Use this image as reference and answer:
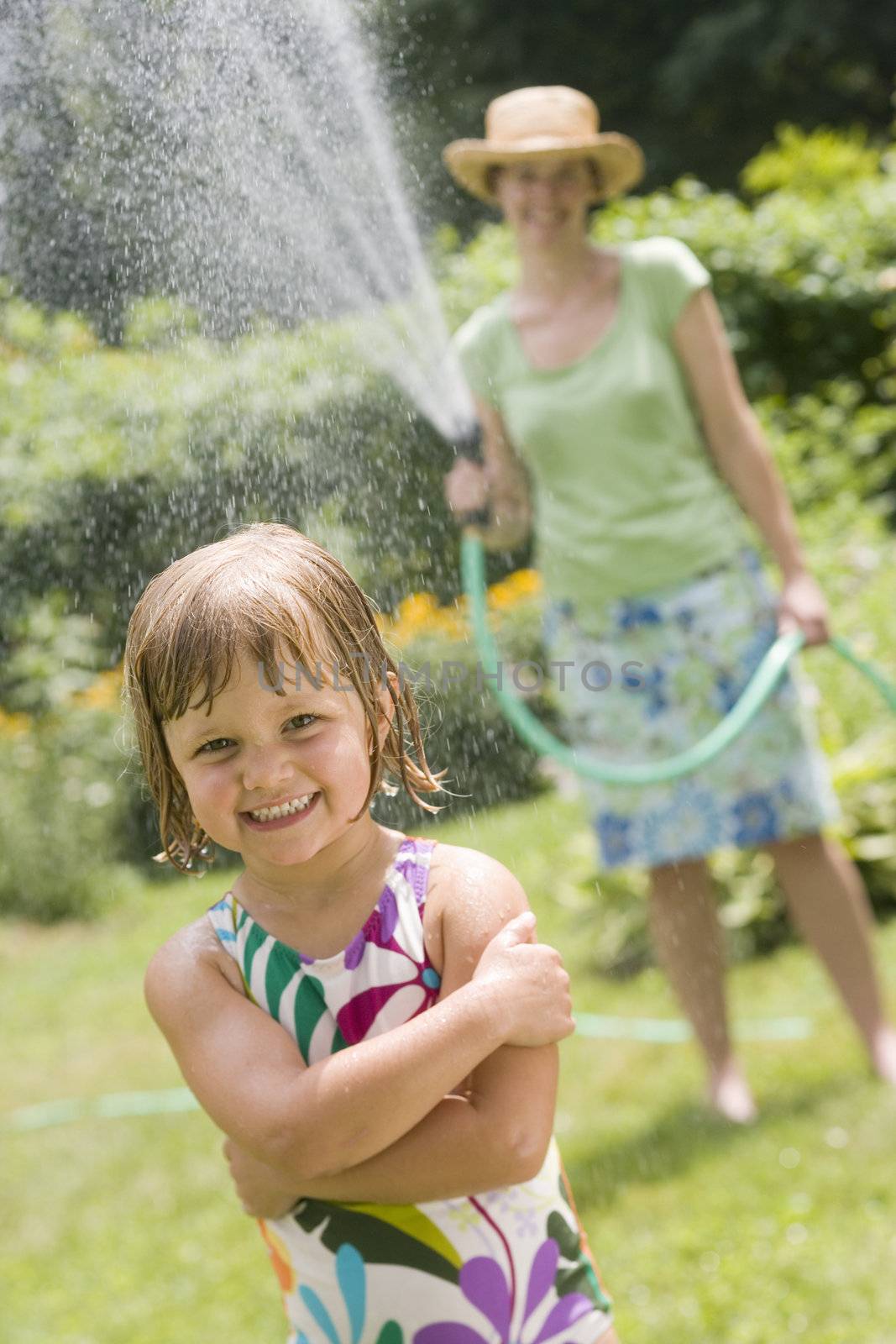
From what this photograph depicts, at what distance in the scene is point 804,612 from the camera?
118 inches

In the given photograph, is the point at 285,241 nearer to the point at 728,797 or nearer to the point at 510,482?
the point at 510,482

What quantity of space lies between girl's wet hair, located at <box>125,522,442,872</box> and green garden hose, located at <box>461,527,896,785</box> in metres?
1.44

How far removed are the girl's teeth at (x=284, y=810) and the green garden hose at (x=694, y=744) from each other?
5.07ft

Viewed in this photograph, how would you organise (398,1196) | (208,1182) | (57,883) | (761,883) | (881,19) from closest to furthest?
(398,1196), (208,1182), (761,883), (57,883), (881,19)

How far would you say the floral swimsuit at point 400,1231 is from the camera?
1.38m

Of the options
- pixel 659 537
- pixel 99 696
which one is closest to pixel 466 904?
pixel 659 537

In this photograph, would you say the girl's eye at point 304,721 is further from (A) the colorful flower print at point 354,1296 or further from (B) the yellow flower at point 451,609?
(B) the yellow flower at point 451,609

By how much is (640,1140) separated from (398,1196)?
71.3 inches

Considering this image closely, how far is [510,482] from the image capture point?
3.29 metres

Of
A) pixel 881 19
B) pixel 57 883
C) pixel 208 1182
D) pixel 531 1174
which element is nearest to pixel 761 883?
pixel 208 1182

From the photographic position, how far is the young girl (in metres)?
1.28

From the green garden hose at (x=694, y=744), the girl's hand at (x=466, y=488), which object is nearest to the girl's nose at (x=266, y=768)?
the green garden hose at (x=694, y=744)

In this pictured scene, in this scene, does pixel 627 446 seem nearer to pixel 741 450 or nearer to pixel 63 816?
pixel 741 450

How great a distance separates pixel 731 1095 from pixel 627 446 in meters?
1.28
